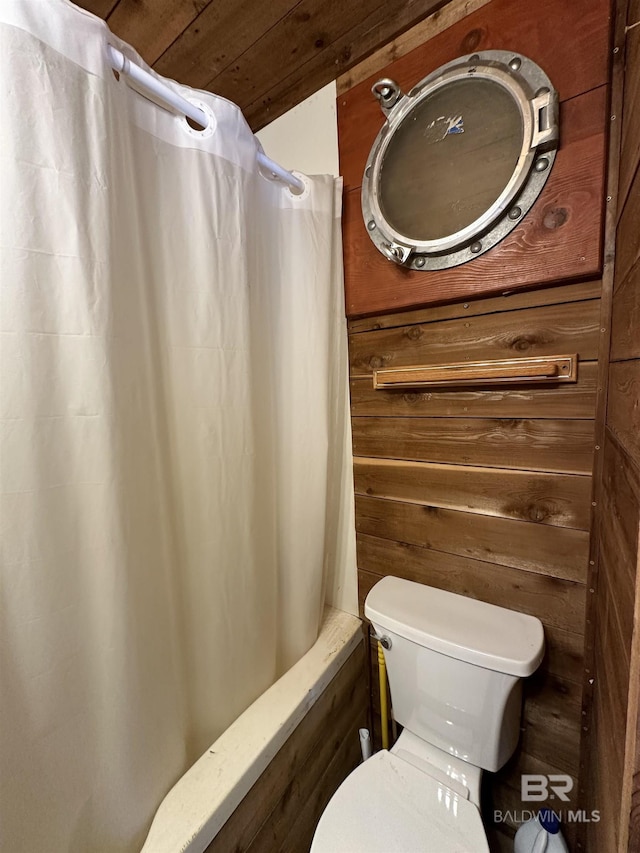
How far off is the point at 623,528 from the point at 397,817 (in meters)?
0.80

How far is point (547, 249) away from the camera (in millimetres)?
766

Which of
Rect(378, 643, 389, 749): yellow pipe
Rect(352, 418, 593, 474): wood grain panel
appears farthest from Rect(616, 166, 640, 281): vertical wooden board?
Rect(378, 643, 389, 749): yellow pipe

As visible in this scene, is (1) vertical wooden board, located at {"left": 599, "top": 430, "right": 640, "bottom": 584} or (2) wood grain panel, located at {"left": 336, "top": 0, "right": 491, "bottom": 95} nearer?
(1) vertical wooden board, located at {"left": 599, "top": 430, "right": 640, "bottom": 584}

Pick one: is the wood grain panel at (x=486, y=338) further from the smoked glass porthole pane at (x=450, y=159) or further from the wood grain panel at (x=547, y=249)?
the smoked glass porthole pane at (x=450, y=159)

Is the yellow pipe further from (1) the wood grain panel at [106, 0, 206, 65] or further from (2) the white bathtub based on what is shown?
(1) the wood grain panel at [106, 0, 206, 65]

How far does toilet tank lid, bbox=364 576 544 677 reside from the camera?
0.76 m

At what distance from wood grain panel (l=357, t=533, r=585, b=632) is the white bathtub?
31 cm

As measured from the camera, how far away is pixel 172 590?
765 millimetres

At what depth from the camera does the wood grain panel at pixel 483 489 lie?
0.80 metres

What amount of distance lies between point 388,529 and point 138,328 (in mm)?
872

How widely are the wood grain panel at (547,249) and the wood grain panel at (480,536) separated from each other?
1.90 ft

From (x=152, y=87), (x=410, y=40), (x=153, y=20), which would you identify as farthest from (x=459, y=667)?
(x=153, y=20)

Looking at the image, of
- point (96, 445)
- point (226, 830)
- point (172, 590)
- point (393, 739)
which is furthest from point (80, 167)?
point (393, 739)

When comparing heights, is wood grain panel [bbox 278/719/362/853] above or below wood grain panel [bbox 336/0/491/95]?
below
